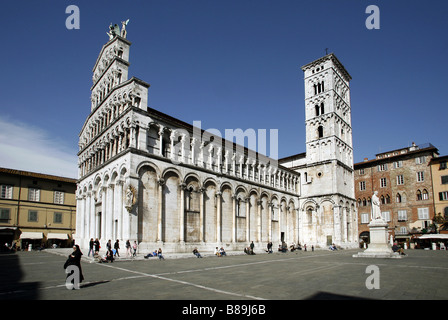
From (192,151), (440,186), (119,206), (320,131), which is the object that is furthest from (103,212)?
(440,186)

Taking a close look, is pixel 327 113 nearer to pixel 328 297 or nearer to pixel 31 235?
pixel 328 297

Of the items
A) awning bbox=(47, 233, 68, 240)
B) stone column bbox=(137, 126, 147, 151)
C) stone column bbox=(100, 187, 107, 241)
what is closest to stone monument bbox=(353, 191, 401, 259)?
stone column bbox=(137, 126, 147, 151)

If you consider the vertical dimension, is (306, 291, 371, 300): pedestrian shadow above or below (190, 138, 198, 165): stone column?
below

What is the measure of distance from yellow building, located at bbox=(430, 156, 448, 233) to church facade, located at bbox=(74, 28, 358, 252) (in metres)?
12.4

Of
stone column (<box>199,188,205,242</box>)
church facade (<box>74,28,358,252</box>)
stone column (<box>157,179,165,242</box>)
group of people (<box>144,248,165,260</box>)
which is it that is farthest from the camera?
stone column (<box>199,188,205,242</box>)

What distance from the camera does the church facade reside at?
2766 centimetres

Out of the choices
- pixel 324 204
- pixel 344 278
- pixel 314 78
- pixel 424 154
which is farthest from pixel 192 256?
pixel 424 154

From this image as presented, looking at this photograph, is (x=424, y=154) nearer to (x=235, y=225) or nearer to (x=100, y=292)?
(x=235, y=225)

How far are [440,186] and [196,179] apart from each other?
1642 inches

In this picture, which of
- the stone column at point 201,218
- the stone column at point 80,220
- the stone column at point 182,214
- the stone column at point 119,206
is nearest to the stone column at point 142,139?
the stone column at point 119,206

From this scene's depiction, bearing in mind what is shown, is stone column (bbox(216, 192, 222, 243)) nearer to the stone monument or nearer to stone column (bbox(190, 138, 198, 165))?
stone column (bbox(190, 138, 198, 165))

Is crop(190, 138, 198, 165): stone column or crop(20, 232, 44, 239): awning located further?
crop(20, 232, 44, 239): awning

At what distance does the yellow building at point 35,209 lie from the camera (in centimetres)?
4184
